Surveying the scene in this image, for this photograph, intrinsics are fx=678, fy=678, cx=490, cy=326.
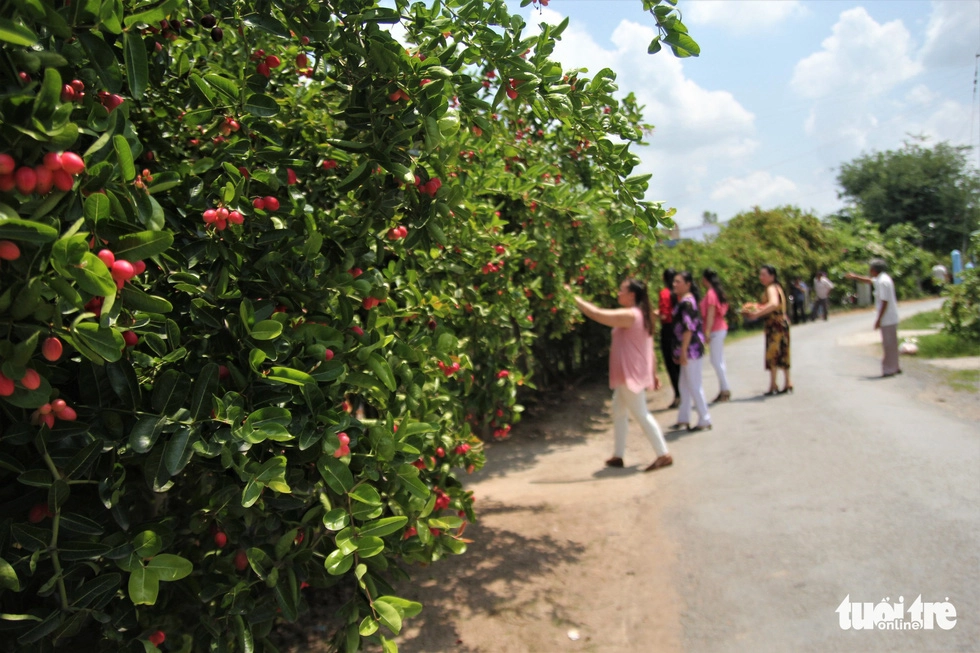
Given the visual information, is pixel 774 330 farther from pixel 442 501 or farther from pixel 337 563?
pixel 337 563

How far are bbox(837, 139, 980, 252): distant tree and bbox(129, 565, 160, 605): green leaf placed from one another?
40.3 metres

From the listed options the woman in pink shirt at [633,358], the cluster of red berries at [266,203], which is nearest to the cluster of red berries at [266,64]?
the cluster of red berries at [266,203]

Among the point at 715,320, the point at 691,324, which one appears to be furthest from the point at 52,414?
the point at 715,320

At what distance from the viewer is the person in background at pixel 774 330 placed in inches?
328

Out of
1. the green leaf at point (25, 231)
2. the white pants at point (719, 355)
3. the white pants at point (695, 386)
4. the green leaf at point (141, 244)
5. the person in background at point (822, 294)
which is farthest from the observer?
the person in background at point (822, 294)

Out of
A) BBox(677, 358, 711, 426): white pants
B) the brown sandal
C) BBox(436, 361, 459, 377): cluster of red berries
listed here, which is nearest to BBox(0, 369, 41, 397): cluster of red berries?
BBox(436, 361, 459, 377): cluster of red berries

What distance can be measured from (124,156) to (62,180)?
0.20m

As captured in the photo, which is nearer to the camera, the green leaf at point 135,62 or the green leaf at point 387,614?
the green leaf at point 135,62

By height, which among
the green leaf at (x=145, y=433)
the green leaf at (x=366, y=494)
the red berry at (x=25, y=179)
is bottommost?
the green leaf at (x=366, y=494)

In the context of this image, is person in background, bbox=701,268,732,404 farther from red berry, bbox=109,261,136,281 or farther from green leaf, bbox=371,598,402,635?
red berry, bbox=109,261,136,281

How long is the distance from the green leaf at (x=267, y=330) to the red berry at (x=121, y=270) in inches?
18.7

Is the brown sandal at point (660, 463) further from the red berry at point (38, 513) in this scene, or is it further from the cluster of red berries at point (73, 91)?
the cluster of red berries at point (73, 91)

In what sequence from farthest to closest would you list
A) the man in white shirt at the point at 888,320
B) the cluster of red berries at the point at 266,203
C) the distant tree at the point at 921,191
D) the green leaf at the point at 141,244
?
the distant tree at the point at 921,191
the man in white shirt at the point at 888,320
the cluster of red berries at the point at 266,203
the green leaf at the point at 141,244

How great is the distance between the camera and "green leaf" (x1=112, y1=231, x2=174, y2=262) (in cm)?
144
